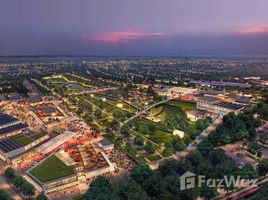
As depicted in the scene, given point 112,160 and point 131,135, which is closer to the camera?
point 112,160

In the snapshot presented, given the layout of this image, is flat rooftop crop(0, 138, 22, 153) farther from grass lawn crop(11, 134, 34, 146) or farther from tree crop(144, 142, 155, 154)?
tree crop(144, 142, 155, 154)

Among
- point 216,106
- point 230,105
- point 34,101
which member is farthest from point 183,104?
point 34,101

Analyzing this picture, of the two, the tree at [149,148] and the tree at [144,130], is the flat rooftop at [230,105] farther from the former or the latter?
the tree at [149,148]

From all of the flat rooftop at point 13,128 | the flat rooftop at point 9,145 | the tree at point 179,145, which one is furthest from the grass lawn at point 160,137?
the flat rooftop at point 13,128

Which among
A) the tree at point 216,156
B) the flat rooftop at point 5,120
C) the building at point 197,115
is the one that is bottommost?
the flat rooftop at point 5,120

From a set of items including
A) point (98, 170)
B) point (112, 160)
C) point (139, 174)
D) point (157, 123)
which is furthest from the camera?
point (157, 123)

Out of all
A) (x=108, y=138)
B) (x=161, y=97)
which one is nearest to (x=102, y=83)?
(x=161, y=97)

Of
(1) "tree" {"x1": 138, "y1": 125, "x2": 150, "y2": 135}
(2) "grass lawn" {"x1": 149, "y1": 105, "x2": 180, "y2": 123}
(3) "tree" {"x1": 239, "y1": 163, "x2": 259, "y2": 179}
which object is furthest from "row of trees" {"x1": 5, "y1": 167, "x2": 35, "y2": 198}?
(2) "grass lawn" {"x1": 149, "y1": 105, "x2": 180, "y2": 123}

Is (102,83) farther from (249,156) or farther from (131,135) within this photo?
(249,156)
